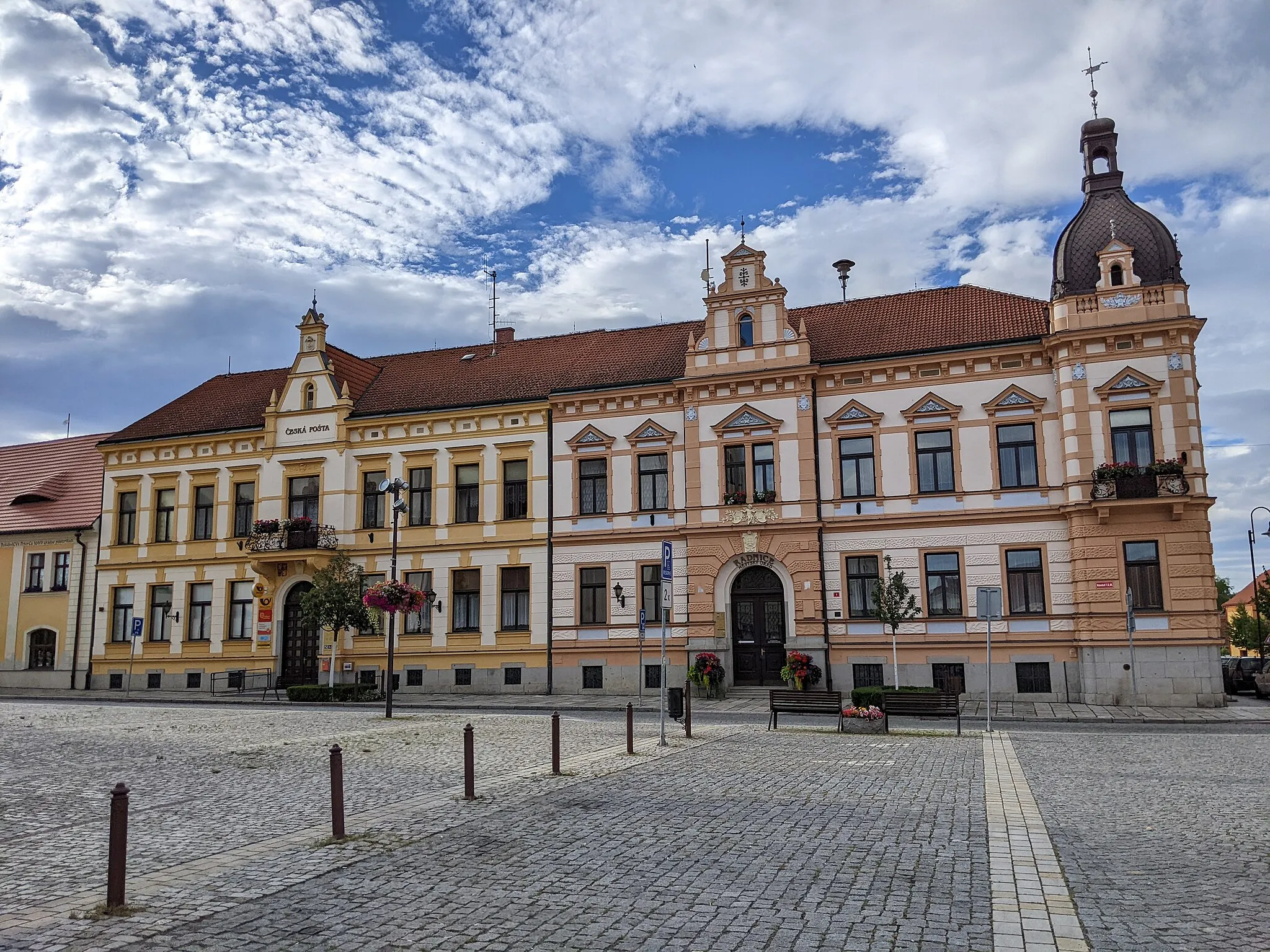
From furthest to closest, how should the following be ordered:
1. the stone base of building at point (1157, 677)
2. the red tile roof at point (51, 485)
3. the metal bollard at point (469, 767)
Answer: the red tile roof at point (51, 485), the stone base of building at point (1157, 677), the metal bollard at point (469, 767)

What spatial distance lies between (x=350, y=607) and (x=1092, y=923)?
27.5 meters

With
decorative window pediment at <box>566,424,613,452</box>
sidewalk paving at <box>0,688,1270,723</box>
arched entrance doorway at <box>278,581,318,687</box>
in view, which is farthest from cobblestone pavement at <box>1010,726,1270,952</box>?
arched entrance doorway at <box>278,581,318,687</box>

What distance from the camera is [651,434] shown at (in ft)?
110

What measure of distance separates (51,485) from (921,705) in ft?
124

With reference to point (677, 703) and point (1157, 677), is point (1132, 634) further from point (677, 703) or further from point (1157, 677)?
point (677, 703)

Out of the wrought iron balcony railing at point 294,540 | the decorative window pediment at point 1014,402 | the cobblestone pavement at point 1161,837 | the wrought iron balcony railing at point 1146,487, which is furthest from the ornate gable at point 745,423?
the cobblestone pavement at point 1161,837

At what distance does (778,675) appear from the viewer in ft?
102

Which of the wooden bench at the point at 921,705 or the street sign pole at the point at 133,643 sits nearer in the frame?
the wooden bench at the point at 921,705

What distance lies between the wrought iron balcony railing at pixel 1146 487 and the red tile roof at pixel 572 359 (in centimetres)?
515

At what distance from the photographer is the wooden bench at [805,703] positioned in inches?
800

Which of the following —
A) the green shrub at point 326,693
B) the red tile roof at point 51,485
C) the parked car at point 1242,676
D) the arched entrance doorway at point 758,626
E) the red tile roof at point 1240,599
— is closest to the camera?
the green shrub at point 326,693

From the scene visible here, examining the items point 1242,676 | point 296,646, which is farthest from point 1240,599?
point 296,646

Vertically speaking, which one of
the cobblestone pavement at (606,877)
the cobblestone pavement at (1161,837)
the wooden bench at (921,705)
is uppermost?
the wooden bench at (921,705)

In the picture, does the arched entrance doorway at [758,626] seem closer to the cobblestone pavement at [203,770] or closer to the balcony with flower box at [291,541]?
the cobblestone pavement at [203,770]
